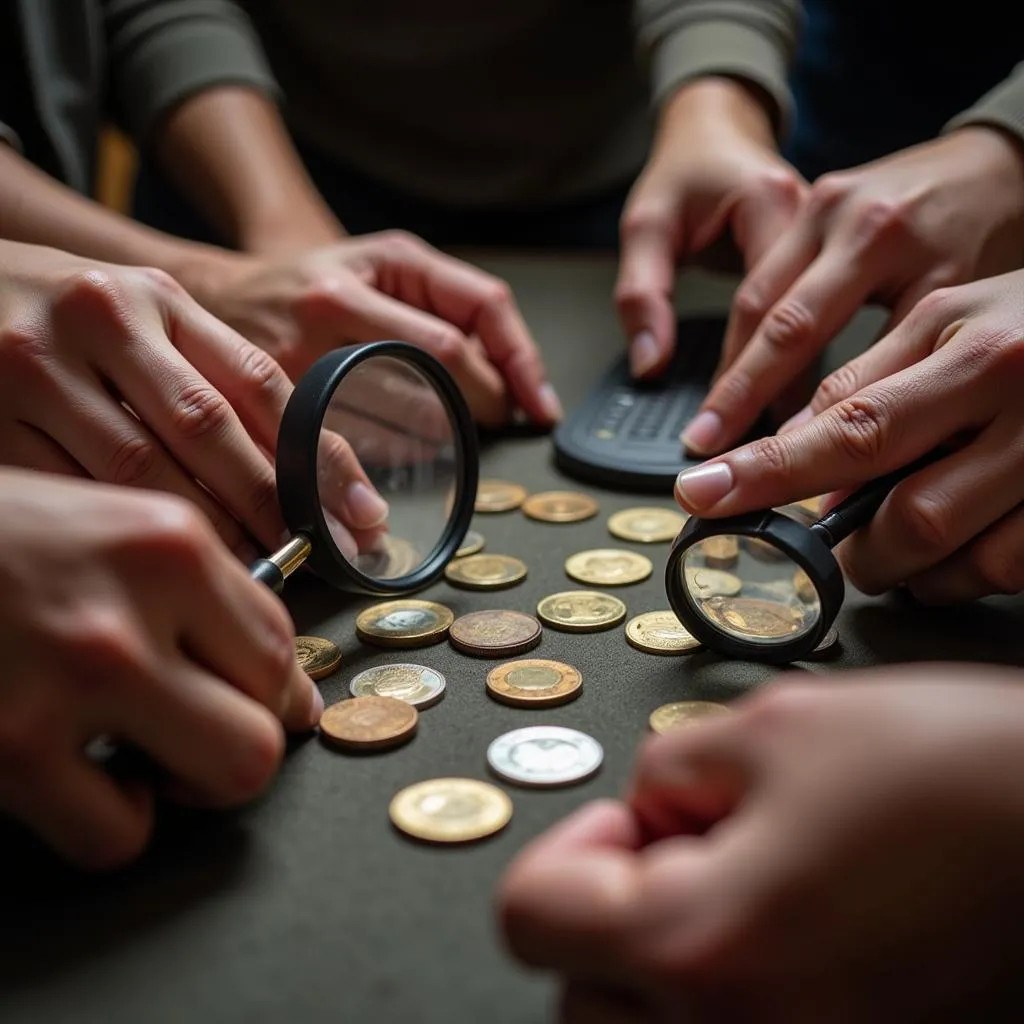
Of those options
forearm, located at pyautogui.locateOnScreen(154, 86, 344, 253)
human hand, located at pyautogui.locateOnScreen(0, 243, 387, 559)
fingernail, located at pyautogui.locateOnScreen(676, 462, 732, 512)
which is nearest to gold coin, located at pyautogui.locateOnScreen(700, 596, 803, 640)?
fingernail, located at pyautogui.locateOnScreen(676, 462, 732, 512)

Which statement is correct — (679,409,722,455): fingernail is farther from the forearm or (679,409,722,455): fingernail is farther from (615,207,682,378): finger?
the forearm

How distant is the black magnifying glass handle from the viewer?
34.3 inches

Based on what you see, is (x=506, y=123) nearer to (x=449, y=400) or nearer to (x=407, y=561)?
(x=449, y=400)

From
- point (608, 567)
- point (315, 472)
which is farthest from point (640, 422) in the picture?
point (315, 472)

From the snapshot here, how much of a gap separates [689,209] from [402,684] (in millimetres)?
980

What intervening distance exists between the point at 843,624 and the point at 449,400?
0.42 meters

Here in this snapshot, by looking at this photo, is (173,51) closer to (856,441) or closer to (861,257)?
(861,257)

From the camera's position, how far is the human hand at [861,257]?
3.92ft

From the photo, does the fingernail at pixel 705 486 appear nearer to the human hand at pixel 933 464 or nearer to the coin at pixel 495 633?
the human hand at pixel 933 464

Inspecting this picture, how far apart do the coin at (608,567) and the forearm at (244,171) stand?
73 centimetres

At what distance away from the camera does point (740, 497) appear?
817mm

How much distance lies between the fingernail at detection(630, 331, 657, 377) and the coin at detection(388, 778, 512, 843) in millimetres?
850

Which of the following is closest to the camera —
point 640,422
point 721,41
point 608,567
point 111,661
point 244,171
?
point 111,661

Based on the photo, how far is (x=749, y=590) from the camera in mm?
924
